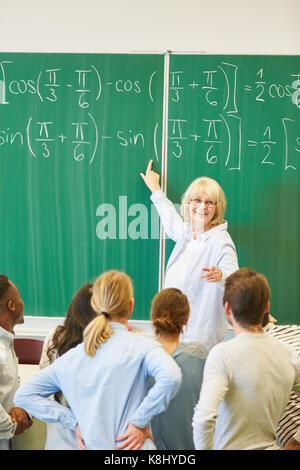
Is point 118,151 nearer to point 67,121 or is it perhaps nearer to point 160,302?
point 67,121

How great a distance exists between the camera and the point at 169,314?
1.99 meters

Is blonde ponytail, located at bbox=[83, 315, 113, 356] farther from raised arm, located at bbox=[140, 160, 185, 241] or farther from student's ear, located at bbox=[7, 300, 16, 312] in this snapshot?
raised arm, located at bbox=[140, 160, 185, 241]

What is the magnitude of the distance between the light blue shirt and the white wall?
2435 mm

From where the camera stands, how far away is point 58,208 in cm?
359

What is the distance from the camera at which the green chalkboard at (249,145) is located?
11.4 ft

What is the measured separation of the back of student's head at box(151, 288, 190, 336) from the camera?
1982 mm

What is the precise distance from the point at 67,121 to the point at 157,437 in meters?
2.32

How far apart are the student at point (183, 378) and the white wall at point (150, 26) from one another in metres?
2.20

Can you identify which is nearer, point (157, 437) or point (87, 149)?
point (157, 437)

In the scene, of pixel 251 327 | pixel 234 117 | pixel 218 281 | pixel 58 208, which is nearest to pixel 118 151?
pixel 58 208

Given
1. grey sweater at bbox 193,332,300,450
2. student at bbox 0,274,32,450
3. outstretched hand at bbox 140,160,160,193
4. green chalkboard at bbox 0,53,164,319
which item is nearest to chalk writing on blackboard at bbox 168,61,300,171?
green chalkboard at bbox 0,53,164,319

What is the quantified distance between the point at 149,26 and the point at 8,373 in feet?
8.52

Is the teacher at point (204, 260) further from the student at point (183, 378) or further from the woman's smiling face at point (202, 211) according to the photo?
the student at point (183, 378)
